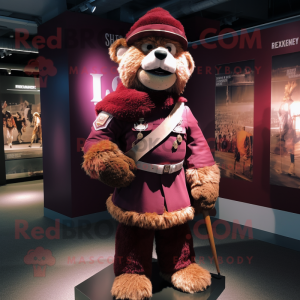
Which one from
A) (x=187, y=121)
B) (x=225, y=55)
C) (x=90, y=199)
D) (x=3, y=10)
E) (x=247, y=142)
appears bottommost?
(x=90, y=199)

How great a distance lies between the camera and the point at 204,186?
1.81 metres

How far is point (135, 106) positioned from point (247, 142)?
2.06 m

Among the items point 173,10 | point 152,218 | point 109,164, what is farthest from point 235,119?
point 109,164

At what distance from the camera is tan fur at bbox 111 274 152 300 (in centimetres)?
167

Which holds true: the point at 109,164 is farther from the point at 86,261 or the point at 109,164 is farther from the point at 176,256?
the point at 86,261

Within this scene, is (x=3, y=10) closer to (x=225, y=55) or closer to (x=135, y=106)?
(x=225, y=55)

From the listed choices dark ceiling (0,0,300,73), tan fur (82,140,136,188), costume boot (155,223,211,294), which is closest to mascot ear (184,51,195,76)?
tan fur (82,140,136,188)

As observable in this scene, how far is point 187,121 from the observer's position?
6.27 feet

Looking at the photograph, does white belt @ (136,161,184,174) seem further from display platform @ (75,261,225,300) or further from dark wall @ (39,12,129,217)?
dark wall @ (39,12,129,217)

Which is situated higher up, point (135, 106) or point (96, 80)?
point (96, 80)

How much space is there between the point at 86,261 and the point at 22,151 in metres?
4.65

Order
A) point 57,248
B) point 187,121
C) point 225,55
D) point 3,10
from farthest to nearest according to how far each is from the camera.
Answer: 1. point 3,10
2. point 225,55
3. point 57,248
4. point 187,121

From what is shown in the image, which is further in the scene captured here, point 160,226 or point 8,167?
point 8,167

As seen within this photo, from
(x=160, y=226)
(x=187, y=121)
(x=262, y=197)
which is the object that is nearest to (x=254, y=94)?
(x=262, y=197)
